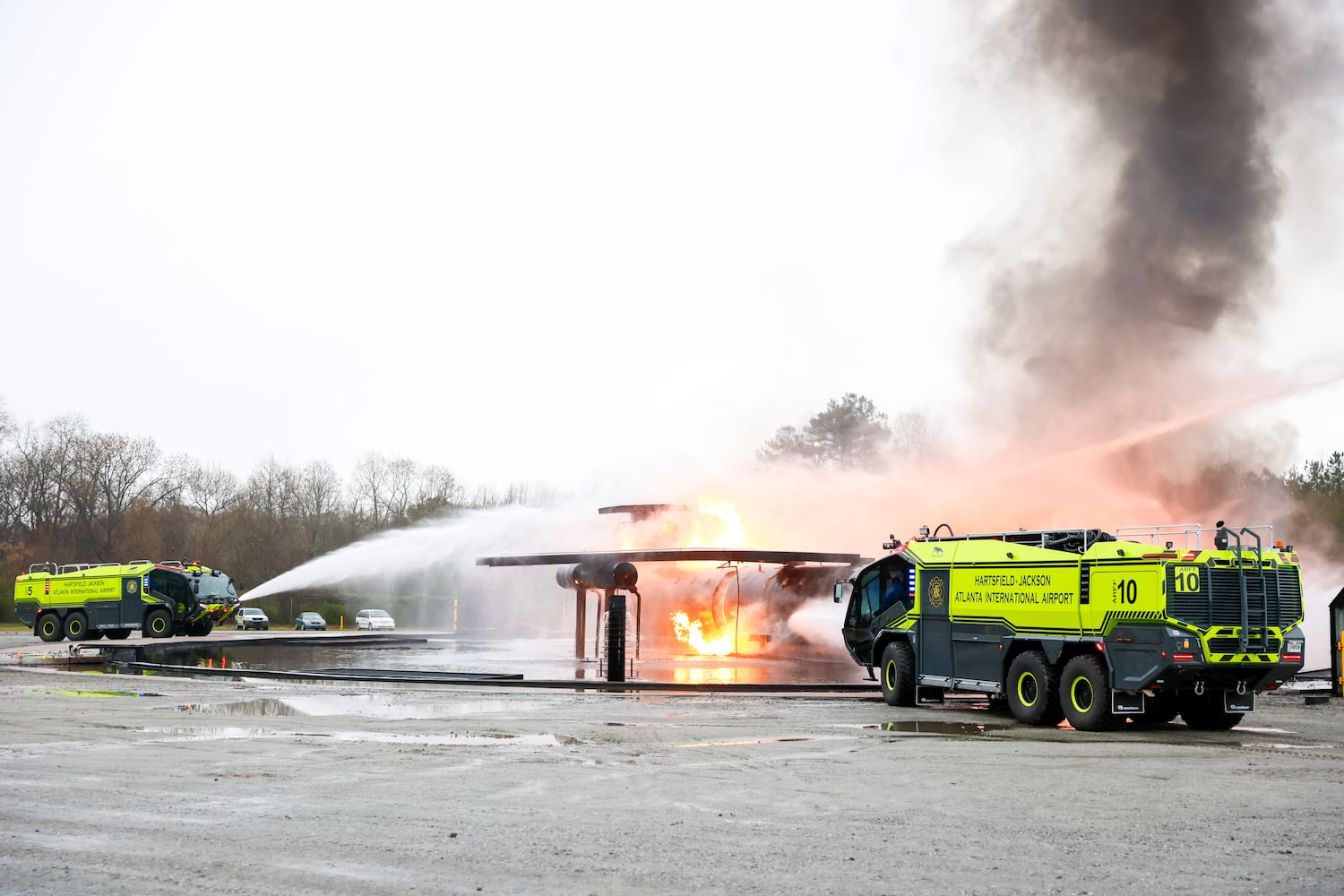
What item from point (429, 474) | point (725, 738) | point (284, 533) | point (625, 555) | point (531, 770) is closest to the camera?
point (531, 770)

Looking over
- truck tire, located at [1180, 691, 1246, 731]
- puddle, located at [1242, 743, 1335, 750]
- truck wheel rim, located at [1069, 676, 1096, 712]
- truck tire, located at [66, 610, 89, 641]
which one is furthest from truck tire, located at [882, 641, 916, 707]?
truck tire, located at [66, 610, 89, 641]

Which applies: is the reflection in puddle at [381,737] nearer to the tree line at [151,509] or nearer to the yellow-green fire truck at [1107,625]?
the yellow-green fire truck at [1107,625]

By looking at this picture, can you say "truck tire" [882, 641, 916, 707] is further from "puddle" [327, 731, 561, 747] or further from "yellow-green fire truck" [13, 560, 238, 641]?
"yellow-green fire truck" [13, 560, 238, 641]

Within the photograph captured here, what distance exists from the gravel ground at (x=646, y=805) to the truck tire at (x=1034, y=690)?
1.73 ft

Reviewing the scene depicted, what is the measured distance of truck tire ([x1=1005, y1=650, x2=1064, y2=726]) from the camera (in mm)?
17547

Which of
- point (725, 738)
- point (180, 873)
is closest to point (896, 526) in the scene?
point (725, 738)

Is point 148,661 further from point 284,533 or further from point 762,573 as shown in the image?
point 284,533

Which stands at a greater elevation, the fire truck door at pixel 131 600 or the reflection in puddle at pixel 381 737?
the fire truck door at pixel 131 600

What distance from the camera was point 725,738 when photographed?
15.0 metres

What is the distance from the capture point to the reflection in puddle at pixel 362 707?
17562 millimetres

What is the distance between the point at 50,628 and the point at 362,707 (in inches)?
1083

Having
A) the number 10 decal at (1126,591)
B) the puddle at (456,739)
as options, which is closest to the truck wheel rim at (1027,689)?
the number 10 decal at (1126,591)

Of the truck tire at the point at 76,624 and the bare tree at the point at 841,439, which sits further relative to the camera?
the bare tree at the point at 841,439

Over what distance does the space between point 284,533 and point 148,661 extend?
185 feet
